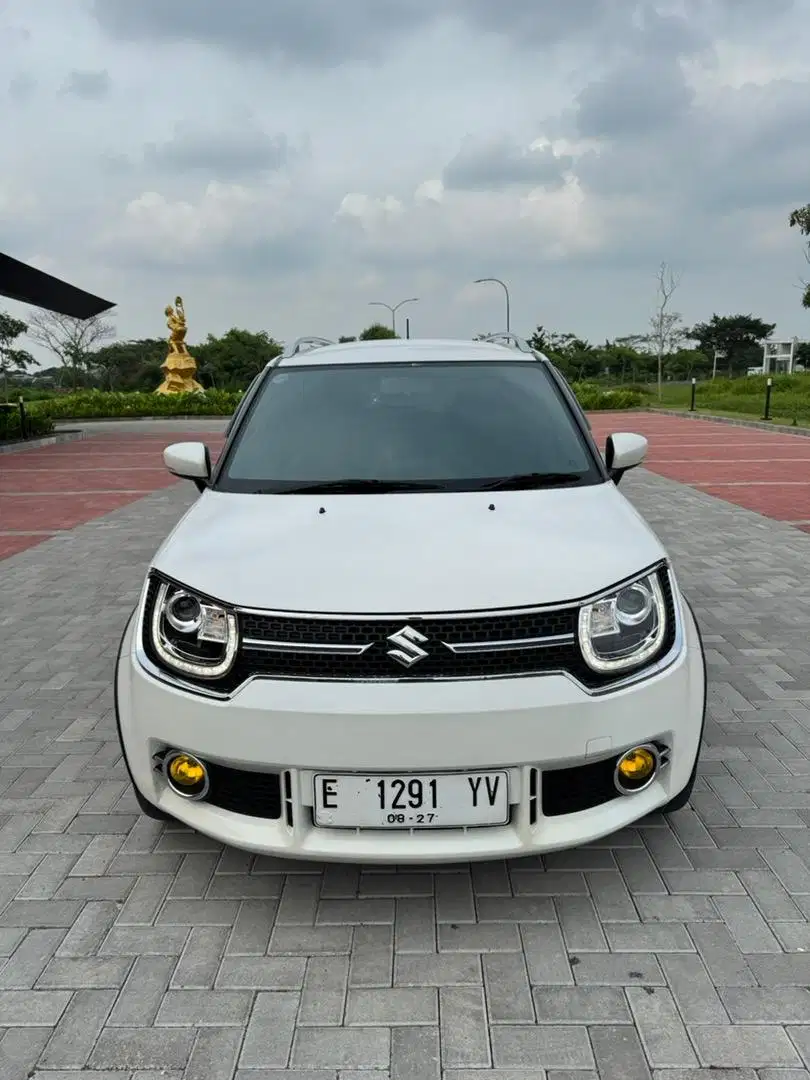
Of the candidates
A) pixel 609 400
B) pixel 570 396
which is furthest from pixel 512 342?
pixel 609 400

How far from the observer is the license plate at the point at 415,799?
7.23ft

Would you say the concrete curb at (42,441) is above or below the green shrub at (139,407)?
below

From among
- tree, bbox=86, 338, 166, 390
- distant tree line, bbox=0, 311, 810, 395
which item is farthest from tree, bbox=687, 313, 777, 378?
tree, bbox=86, 338, 166, 390

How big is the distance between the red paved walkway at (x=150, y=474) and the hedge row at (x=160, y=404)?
10486mm

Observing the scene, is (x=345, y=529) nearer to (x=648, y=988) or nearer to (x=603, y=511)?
(x=603, y=511)

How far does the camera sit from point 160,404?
3322 cm

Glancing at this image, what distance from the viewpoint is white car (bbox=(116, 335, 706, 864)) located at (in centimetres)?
219

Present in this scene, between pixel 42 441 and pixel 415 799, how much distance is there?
67.5ft

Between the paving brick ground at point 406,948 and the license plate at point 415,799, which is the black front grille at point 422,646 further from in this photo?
the paving brick ground at point 406,948

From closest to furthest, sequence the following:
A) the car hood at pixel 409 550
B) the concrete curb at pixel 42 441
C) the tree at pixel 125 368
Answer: the car hood at pixel 409 550
the concrete curb at pixel 42 441
the tree at pixel 125 368

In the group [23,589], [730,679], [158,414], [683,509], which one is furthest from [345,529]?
[158,414]

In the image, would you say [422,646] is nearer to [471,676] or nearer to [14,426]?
[471,676]

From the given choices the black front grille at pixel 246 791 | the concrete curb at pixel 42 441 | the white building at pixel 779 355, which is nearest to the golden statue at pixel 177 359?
the concrete curb at pixel 42 441

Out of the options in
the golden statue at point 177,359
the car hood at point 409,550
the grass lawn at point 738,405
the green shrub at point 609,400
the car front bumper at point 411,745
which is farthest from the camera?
the golden statue at point 177,359
